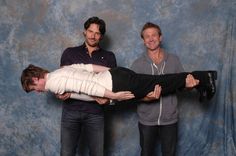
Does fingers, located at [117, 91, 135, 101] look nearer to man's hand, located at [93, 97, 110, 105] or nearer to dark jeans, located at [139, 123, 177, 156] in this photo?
man's hand, located at [93, 97, 110, 105]

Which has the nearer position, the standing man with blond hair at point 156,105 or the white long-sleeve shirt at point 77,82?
the white long-sleeve shirt at point 77,82

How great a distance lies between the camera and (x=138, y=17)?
10.4ft

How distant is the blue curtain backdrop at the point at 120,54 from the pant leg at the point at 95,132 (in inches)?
25.9

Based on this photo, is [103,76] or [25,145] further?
A: [25,145]

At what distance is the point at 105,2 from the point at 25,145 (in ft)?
4.88

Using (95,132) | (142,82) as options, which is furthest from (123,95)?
(95,132)

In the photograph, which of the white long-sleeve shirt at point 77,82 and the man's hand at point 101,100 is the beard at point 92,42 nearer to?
the white long-sleeve shirt at point 77,82

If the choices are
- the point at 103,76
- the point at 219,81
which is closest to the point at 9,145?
the point at 103,76

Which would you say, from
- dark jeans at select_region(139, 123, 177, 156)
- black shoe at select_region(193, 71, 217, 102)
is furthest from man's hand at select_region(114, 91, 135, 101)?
black shoe at select_region(193, 71, 217, 102)

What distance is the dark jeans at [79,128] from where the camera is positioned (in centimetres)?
254

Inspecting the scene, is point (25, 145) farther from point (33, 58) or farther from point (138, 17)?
→ point (138, 17)

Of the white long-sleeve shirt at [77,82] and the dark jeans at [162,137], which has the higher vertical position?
the white long-sleeve shirt at [77,82]

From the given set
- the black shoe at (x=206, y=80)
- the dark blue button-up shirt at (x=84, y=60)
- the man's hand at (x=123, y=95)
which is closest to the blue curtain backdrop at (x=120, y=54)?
the dark blue button-up shirt at (x=84, y=60)

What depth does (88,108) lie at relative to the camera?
8.26ft
